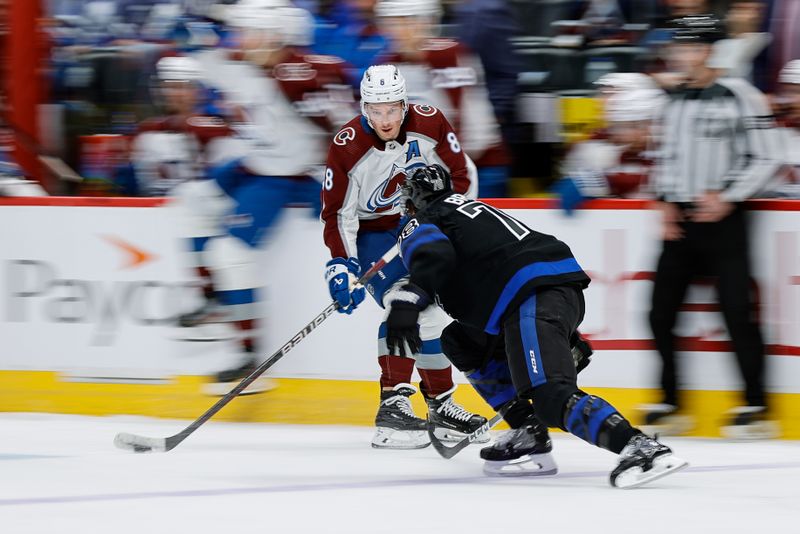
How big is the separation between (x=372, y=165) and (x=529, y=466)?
1367 millimetres

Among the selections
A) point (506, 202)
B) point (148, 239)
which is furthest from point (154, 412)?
point (506, 202)

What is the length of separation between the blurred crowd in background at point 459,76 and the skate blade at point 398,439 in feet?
4.13

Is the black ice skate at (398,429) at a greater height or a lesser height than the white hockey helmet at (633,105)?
lesser

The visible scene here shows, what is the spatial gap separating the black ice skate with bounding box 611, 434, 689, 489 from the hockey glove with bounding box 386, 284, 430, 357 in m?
0.74

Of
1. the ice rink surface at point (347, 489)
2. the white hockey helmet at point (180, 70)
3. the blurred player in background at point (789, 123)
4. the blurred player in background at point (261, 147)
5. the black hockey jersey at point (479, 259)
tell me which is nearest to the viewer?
the ice rink surface at point (347, 489)

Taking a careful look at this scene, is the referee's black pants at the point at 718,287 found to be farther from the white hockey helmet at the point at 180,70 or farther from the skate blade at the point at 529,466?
the white hockey helmet at the point at 180,70

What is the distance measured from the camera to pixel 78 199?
5863mm

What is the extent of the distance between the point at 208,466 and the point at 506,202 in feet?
5.76

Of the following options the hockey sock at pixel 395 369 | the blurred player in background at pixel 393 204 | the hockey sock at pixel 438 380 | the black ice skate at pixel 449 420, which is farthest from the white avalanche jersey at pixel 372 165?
the black ice skate at pixel 449 420


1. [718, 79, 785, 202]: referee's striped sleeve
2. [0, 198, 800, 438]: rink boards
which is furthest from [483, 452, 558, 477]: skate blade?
[718, 79, 785, 202]: referee's striped sleeve

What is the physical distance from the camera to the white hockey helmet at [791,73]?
5.43 m

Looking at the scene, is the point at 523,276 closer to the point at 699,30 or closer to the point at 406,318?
the point at 406,318

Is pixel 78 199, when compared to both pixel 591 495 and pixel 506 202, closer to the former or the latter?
pixel 506 202

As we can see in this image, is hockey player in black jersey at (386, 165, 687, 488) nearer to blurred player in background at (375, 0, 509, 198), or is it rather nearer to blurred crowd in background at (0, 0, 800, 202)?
blurred crowd in background at (0, 0, 800, 202)
